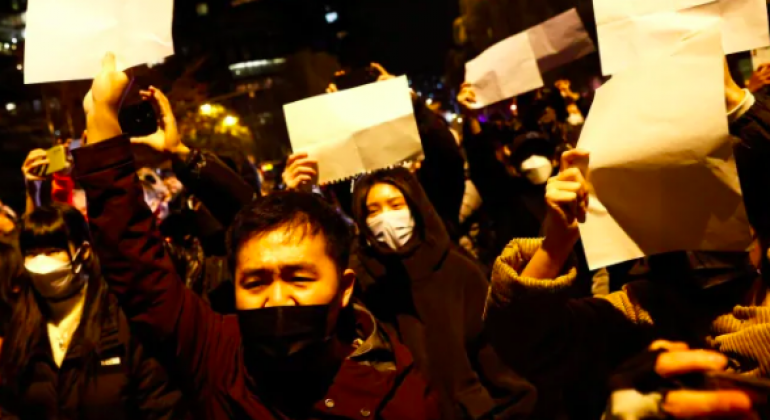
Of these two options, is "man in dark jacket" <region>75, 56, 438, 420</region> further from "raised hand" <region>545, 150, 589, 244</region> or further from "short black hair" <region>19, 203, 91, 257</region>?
"short black hair" <region>19, 203, 91, 257</region>

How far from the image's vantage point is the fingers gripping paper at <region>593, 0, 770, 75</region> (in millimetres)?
1970

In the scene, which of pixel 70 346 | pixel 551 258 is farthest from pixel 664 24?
pixel 70 346

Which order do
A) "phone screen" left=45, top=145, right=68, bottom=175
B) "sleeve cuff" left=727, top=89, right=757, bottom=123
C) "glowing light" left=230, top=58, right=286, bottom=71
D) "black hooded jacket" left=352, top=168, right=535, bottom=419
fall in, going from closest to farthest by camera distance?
"sleeve cuff" left=727, top=89, right=757, bottom=123
"black hooded jacket" left=352, top=168, right=535, bottom=419
"phone screen" left=45, top=145, right=68, bottom=175
"glowing light" left=230, top=58, right=286, bottom=71

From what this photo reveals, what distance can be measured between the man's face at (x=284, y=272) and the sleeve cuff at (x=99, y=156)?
0.43 m

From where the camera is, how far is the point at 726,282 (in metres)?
1.55

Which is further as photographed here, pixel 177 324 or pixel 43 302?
pixel 43 302

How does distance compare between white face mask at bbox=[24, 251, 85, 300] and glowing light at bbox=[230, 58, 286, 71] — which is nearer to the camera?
white face mask at bbox=[24, 251, 85, 300]

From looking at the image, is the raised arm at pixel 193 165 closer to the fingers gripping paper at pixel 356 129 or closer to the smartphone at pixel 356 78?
the fingers gripping paper at pixel 356 129

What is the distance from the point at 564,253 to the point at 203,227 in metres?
2.42

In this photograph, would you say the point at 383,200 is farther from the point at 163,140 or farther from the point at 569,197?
the point at 569,197

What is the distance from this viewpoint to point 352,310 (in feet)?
6.66

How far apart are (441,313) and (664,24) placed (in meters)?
1.49

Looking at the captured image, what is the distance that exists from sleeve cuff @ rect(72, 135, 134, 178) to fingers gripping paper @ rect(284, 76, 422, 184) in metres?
1.34

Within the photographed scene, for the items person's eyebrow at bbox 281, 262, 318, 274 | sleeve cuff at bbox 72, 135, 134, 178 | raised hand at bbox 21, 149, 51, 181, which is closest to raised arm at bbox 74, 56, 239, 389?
sleeve cuff at bbox 72, 135, 134, 178
